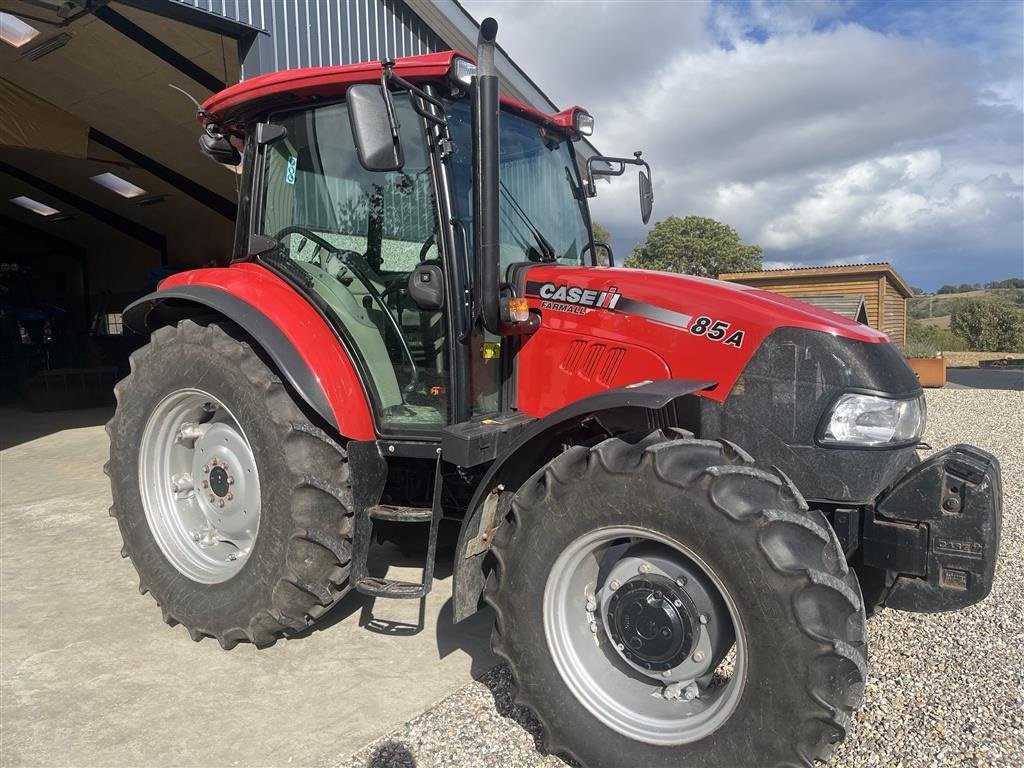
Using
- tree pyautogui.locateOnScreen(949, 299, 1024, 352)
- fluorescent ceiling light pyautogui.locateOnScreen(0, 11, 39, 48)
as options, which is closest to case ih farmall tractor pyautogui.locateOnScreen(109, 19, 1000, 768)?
fluorescent ceiling light pyautogui.locateOnScreen(0, 11, 39, 48)

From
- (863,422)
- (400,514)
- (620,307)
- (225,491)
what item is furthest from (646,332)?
(225,491)

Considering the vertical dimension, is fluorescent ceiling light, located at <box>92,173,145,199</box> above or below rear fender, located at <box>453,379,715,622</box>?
above

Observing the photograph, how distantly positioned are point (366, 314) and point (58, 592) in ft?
8.00

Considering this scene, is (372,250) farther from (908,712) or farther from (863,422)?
(908,712)

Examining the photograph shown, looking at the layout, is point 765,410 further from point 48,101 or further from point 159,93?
point 48,101

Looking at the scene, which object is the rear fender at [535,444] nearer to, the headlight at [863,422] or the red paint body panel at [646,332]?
the red paint body panel at [646,332]

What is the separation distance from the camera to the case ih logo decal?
256 centimetres

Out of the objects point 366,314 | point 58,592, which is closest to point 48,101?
point 58,592

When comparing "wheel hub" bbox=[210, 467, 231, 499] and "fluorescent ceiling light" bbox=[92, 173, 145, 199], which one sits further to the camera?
"fluorescent ceiling light" bbox=[92, 173, 145, 199]

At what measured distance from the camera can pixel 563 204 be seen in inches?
140

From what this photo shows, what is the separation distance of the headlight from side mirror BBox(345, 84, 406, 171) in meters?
1.70

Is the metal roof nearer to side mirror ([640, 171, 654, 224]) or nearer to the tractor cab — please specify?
side mirror ([640, 171, 654, 224])

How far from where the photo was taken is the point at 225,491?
130 inches

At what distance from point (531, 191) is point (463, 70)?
734 millimetres
